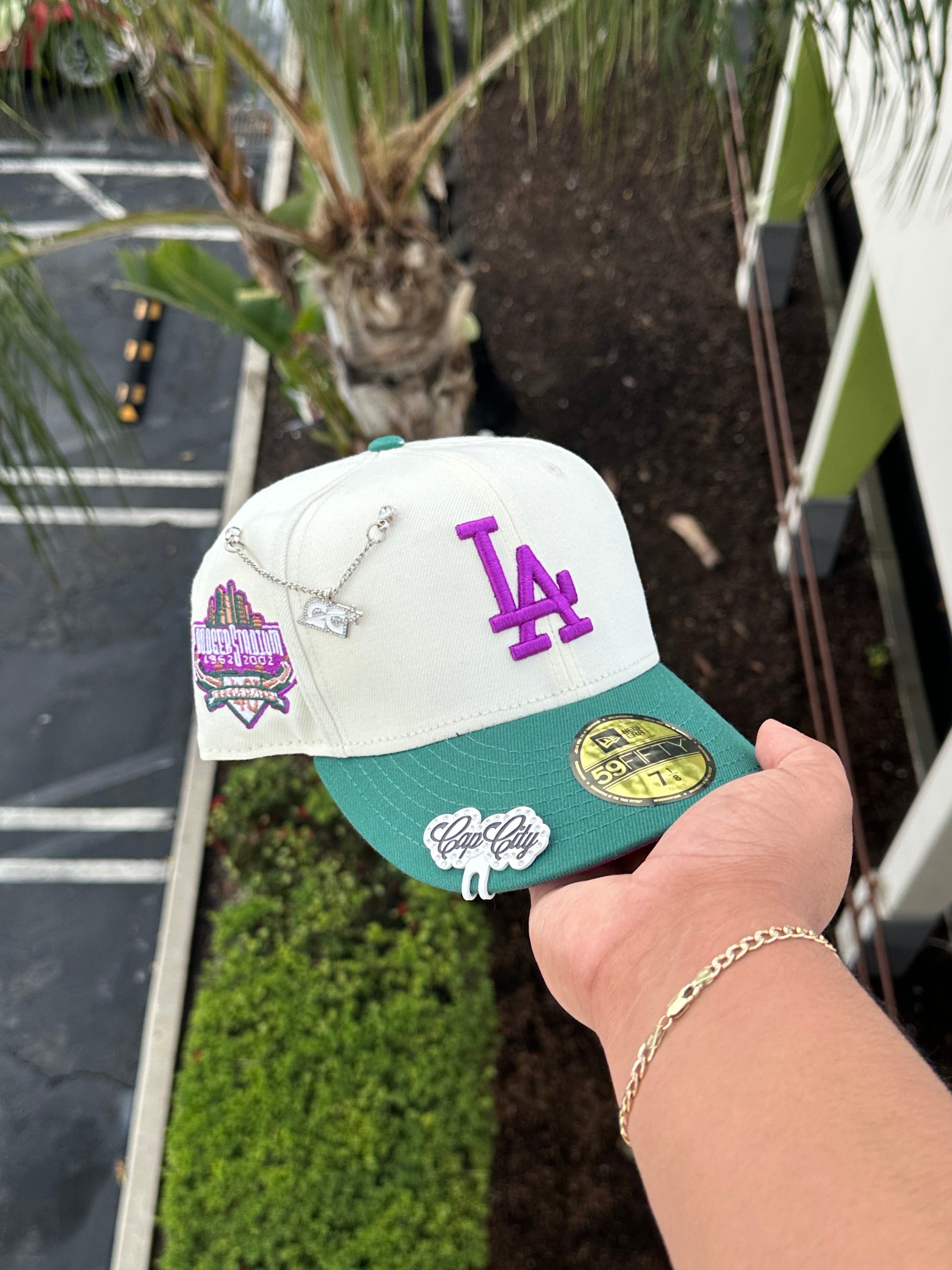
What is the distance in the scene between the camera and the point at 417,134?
10.2 feet

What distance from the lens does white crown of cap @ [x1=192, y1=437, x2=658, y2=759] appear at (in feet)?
5.47

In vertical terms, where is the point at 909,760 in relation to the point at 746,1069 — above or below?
below

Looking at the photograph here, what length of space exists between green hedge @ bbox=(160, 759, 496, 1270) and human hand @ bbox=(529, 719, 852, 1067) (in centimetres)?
251

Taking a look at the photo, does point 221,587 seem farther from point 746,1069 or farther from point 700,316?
point 700,316

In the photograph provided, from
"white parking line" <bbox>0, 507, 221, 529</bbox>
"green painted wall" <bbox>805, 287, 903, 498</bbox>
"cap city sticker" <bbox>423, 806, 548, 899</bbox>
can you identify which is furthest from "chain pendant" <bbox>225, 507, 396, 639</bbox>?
"white parking line" <bbox>0, 507, 221, 529</bbox>

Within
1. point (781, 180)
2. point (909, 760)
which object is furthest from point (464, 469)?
point (781, 180)

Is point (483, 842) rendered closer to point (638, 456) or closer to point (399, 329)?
point (399, 329)

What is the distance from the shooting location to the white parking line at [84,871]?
4305mm

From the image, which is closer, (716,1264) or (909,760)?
(716,1264)

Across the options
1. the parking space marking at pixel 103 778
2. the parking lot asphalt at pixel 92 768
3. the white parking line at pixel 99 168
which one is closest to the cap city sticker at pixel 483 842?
the parking lot asphalt at pixel 92 768

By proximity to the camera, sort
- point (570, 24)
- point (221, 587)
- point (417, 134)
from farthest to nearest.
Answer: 1. point (417, 134)
2. point (570, 24)
3. point (221, 587)

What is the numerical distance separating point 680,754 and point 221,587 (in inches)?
38.2

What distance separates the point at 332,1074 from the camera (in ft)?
11.5

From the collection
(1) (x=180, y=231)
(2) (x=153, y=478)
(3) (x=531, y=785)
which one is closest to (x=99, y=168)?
(1) (x=180, y=231)
